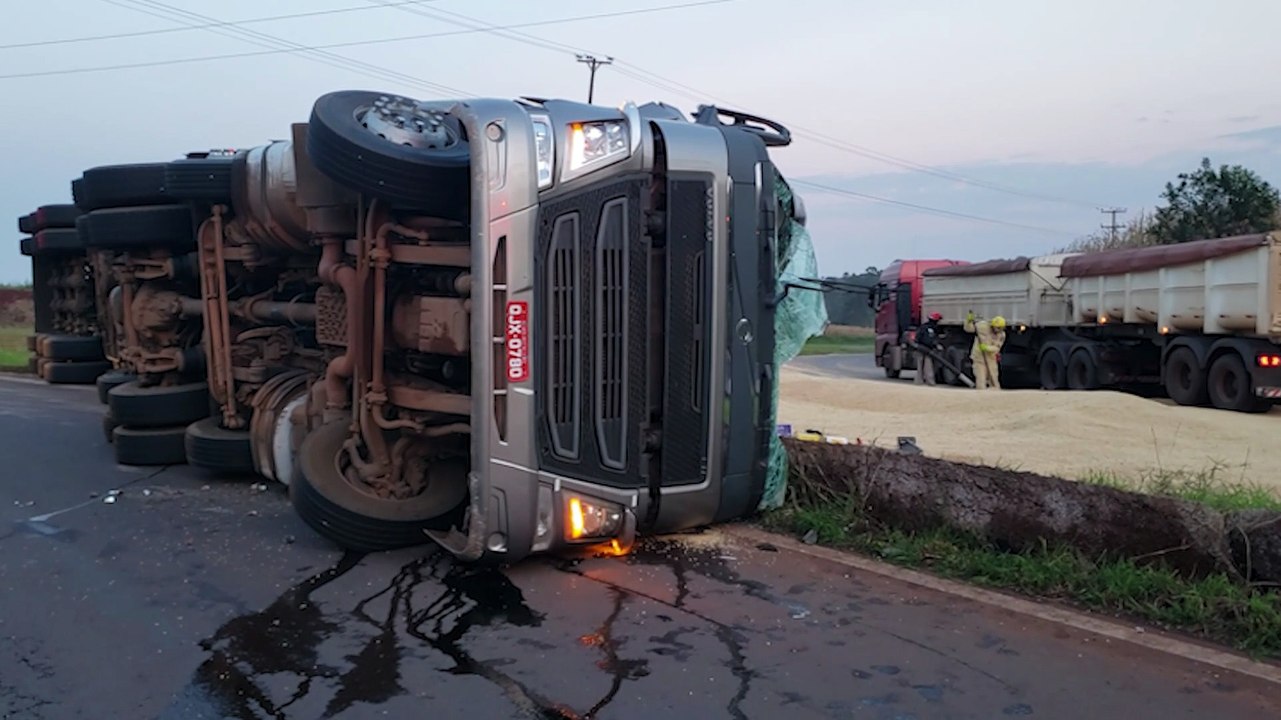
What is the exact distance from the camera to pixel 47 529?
681 cm

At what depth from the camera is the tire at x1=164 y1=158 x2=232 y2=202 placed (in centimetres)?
795

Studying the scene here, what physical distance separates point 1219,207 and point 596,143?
30557 millimetres

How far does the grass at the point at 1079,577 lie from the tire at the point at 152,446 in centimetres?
494

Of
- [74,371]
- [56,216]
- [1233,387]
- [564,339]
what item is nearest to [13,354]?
[74,371]

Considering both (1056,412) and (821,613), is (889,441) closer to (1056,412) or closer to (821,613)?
(1056,412)

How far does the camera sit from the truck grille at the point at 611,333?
523 cm

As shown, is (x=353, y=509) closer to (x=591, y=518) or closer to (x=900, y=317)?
(x=591, y=518)

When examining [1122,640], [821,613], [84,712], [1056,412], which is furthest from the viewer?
[1056,412]

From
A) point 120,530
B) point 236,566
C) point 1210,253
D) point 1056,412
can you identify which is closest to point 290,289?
point 120,530

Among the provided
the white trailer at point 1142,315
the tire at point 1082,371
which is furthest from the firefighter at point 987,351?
the tire at point 1082,371

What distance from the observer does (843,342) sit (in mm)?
51344

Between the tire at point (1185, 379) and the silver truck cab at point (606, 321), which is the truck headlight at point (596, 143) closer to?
the silver truck cab at point (606, 321)

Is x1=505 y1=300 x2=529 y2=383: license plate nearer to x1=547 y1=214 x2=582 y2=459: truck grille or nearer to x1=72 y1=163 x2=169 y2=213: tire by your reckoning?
x1=547 y1=214 x2=582 y2=459: truck grille

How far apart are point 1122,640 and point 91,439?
9306 millimetres
